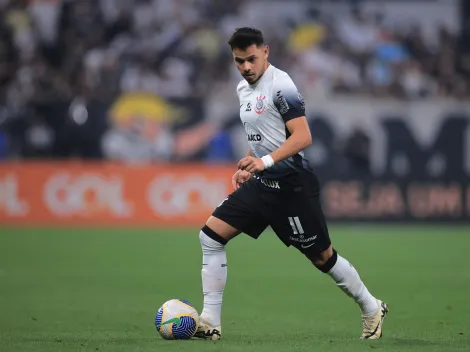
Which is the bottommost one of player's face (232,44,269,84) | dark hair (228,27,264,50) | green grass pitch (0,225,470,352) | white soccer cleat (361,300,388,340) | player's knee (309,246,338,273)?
green grass pitch (0,225,470,352)

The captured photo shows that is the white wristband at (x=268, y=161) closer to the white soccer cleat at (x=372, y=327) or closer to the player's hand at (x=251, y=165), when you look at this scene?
the player's hand at (x=251, y=165)

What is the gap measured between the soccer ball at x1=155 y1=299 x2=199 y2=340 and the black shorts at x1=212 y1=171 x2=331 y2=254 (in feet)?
2.40

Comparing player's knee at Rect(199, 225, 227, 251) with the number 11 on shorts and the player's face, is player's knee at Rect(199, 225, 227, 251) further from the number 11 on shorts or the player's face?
the player's face

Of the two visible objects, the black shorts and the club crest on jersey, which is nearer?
the club crest on jersey

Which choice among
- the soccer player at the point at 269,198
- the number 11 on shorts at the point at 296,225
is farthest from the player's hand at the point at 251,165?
the number 11 on shorts at the point at 296,225

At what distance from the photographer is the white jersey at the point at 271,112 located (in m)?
6.68

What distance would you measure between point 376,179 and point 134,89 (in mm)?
6017

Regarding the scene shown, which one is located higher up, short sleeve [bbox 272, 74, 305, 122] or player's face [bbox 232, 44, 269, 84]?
player's face [bbox 232, 44, 269, 84]

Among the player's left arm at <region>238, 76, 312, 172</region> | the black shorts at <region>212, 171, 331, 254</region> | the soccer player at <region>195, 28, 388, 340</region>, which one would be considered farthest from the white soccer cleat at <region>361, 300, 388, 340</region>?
the player's left arm at <region>238, 76, 312, 172</region>

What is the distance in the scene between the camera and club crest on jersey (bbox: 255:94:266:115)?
22.3 feet

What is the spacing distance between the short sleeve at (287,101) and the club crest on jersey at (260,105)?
108 millimetres

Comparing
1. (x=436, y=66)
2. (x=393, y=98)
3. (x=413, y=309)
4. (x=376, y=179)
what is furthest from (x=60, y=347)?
(x=436, y=66)

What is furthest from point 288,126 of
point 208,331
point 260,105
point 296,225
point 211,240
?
point 208,331

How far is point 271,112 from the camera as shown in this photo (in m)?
6.80
